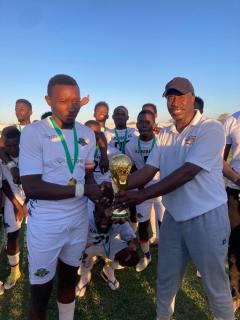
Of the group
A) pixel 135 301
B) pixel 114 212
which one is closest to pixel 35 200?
pixel 114 212

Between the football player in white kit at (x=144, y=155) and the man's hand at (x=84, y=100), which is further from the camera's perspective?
the football player in white kit at (x=144, y=155)

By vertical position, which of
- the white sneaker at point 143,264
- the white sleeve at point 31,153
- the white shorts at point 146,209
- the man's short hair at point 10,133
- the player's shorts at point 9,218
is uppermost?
the white sleeve at point 31,153

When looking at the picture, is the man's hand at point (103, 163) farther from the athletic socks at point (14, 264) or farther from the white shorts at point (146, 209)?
the athletic socks at point (14, 264)

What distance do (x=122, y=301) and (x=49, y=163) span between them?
2452 mm

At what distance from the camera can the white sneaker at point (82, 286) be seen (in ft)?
14.5

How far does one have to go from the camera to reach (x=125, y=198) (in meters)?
2.86

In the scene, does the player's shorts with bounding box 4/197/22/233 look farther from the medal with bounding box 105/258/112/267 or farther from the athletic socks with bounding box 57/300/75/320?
the athletic socks with bounding box 57/300/75/320

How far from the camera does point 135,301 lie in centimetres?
430

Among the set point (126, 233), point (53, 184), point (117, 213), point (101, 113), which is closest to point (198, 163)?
point (117, 213)

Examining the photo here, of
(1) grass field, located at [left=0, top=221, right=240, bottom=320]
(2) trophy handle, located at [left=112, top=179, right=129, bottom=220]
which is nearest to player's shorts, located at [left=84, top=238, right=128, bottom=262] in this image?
(1) grass field, located at [left=0, top=221, right=240, bottom=320]

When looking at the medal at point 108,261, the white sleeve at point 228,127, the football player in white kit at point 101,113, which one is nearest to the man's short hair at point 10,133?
the medal at point 108,261

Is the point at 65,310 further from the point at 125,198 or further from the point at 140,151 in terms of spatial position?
the point at 140,151

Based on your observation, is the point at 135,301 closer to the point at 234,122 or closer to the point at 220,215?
the point at 220,215

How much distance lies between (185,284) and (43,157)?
9.95 ft
